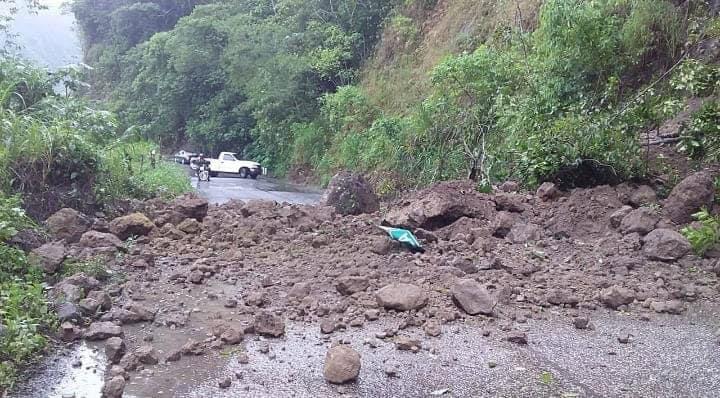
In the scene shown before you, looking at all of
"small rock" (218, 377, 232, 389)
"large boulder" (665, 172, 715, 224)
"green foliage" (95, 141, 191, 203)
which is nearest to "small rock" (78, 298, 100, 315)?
"small rock" (218, 377, 232, 389)

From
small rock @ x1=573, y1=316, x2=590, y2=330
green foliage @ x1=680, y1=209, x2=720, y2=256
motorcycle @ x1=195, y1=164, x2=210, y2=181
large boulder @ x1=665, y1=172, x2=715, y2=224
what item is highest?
large boulder @ x1=665, y1=172, x2=715, y2=224

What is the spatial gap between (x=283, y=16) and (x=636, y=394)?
31703 mm

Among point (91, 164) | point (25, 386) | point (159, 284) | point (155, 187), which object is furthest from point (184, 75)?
point (25, 386)

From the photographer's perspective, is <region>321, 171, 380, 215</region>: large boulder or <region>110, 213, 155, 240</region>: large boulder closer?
<region>110, 213, 155, 240</region>: large boulder

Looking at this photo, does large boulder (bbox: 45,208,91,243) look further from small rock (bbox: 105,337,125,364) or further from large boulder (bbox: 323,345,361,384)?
large boulder (bbox: 323,345,361,384)

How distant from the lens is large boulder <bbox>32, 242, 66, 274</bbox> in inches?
250

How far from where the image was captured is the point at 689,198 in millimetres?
7055

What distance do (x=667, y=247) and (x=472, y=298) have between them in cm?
228

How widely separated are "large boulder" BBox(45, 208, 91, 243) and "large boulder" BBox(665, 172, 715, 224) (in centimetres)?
673

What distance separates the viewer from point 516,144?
10438 mm

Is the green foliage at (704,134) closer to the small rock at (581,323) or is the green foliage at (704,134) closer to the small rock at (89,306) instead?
the small rock at (581,323)

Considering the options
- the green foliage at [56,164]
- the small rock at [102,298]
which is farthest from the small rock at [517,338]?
the green foliage at [56,164]

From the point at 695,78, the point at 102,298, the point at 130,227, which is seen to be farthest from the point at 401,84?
the point at 102,298

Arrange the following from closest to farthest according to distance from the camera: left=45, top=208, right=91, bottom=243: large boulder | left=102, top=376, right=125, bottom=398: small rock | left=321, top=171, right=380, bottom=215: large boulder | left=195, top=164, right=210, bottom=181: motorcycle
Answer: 1. left=102, top=376, right=125, bottom=398: small rock
2. left=45, top=208, right=91, bottom=243: large boulder
3. left=321, top=171, right=380, bottom=215: large boulder
4. left=195, top=164, right=210, bottom=181: motorcycle
